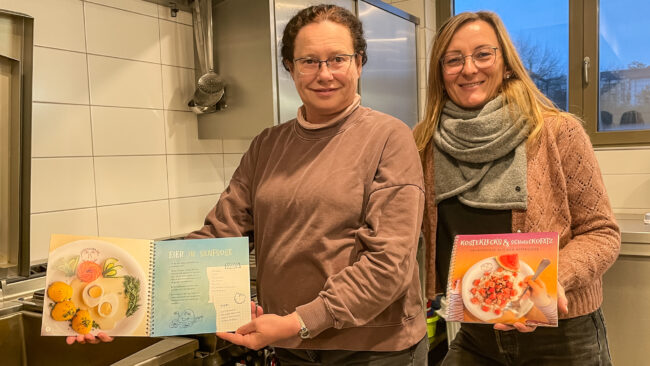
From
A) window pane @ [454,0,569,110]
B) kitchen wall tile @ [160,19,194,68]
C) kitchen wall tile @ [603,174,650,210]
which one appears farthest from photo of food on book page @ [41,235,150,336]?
window pane @ [454,0,569,110]

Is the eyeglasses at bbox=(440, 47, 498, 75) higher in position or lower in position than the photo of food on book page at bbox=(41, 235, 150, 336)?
higher

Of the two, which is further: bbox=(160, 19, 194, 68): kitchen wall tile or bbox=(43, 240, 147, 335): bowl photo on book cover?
bbox=(160, 19, 194, 68): kitchen wall tile

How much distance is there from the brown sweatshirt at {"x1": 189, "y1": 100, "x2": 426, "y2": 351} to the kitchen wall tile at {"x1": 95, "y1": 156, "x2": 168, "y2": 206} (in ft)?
2.73

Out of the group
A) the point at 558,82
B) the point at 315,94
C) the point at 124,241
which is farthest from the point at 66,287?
the point at 558,82

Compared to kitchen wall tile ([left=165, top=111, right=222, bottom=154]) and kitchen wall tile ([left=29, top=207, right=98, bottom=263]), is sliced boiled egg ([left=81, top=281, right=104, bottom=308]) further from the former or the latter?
kitchen wall tile ([left=165, top=111, right=222, bottom=154])

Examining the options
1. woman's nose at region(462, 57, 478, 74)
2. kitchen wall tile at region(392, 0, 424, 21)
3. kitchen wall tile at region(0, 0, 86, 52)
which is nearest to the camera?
woman's nose at region(462, 57, 478, 74)

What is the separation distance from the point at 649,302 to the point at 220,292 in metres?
1.47

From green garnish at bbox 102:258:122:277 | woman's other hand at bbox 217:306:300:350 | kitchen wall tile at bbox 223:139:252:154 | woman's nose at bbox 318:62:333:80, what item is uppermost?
woman's nose at bbox 318:62:333:80

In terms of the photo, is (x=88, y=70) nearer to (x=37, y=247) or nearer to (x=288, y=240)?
(x=37, y=247)

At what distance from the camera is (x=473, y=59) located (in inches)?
43.5

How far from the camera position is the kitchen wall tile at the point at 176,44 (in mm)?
1823

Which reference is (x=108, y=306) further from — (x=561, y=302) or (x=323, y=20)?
(x=561, y=302)

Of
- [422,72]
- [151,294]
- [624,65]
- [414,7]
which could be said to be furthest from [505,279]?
[414,7]

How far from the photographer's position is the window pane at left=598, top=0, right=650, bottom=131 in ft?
7.70
